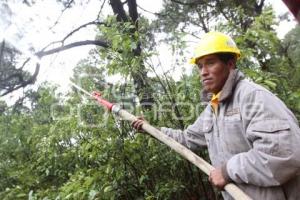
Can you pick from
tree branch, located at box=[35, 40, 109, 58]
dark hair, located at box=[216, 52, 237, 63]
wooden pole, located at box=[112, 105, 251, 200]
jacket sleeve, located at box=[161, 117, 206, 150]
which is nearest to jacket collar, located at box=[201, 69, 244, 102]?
dark hair, located at box=[216, 52, 237, 63]

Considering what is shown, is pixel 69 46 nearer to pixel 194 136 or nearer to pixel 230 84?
pixel 194 136

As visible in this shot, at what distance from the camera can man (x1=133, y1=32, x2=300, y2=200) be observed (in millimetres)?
→ 2025

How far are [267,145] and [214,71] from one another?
2.13 feet

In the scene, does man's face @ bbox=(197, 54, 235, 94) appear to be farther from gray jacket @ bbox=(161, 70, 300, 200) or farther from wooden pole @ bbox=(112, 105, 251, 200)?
wooden pole @ bbox=(112, 105, 251, 200)

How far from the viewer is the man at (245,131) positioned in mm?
2025

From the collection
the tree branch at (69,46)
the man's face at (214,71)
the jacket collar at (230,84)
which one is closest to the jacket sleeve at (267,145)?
the jacket collar at (230,84)

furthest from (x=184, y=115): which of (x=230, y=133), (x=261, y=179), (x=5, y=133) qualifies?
(x=5, y=133)

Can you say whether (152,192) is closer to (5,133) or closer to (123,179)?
(123,179)

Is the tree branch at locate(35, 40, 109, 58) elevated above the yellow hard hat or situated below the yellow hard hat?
above

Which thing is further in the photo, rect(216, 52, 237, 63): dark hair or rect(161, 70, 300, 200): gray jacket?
rect(216, 52, 237, 63): dark hair

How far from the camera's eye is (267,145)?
6.68 ft

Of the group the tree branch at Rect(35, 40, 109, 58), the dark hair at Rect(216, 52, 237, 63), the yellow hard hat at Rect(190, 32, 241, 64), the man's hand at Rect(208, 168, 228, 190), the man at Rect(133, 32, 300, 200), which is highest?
the tree branch at Rect(35, 40, 109, 58)

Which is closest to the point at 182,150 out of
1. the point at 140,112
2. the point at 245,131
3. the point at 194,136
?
the point at 194,136

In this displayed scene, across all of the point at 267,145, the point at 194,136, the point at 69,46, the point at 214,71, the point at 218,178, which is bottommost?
the point at 218,178
